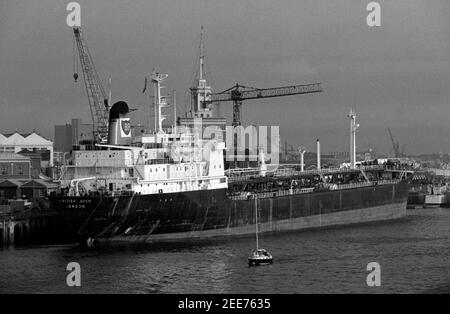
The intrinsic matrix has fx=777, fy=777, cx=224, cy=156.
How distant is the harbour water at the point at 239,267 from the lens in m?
31.2

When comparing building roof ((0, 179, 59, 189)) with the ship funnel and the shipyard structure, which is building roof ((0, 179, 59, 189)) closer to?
the shipyard structure

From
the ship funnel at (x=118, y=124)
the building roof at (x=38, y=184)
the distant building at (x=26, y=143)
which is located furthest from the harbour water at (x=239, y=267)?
the distant building at (x=26, y=143)

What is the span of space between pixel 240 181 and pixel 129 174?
1143cm

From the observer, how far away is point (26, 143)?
280ft

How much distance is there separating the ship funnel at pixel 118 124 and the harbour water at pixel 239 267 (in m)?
7.53

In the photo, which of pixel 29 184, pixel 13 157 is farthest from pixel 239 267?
pixel 13 157

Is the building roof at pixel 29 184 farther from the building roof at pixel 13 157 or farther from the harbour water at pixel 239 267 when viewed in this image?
the harbour water at pixel 239 267

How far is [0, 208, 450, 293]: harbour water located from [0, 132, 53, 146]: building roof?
44.7 m

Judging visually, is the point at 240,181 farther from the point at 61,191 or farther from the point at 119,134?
the point at 61,191

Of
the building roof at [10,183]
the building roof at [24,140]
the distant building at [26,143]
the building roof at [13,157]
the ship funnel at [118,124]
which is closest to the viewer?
the ship funnel at [118,124]

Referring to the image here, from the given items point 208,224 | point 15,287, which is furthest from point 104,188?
point 15,287

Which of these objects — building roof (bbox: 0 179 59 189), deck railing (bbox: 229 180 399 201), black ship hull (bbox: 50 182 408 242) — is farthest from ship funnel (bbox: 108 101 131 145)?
building roof (bbox: 0 179 59 189)

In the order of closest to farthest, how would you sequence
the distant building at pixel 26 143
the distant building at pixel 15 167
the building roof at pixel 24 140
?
1. the distant building at pixel 15 167
2. the distant building at pixel 26 143
3. the building roof at pixel 24 140

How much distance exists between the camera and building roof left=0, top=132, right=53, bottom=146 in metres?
85.0
